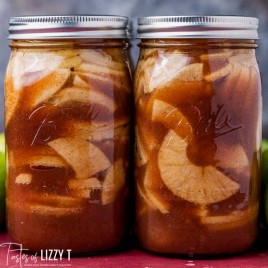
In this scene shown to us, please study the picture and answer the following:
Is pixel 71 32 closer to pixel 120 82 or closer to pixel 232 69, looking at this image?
pixel 120 82

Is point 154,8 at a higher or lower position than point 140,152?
higher

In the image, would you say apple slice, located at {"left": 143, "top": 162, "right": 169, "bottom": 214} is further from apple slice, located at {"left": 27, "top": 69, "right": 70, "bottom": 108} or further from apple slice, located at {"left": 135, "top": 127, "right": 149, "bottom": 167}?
apple slice, located at {"left": 27, "top": 69, "right": 70, "bottom": 108}

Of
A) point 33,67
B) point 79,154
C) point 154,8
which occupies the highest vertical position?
point 154,8

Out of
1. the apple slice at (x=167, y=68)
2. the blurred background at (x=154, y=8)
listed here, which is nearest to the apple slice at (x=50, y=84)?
the apple slice at (x=167, y=68)

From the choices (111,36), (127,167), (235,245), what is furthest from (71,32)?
(235,245)

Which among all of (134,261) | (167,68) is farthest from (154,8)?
(134,261)

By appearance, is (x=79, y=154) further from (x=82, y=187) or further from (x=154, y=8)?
(x=154, y=8)
